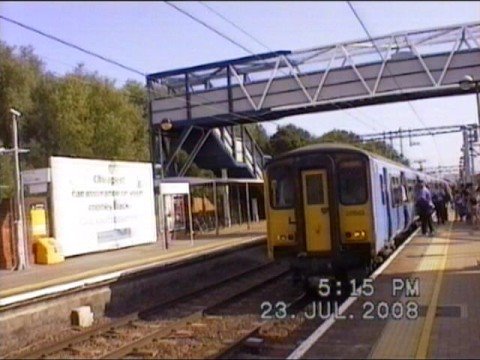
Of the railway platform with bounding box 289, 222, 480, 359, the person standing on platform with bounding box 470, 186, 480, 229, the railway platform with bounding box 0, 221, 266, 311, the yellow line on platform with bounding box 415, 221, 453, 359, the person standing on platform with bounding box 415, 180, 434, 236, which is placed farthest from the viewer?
the person standing on platform with bounding box 470, 186, 480, 229

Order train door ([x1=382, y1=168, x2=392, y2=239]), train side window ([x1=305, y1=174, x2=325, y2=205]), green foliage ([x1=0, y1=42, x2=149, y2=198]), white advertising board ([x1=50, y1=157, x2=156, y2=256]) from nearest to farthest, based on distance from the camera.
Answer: train side window ([x1=305, y1=174, x2=325, y2=205]) < train door ([x1=382, y1=168, x2=392, y2=239]) < white advertising board ([x1=50, y1=157, x2=156, y2=256]) < green foliage ([x1=0, y1=42, x2=149, y2=198])

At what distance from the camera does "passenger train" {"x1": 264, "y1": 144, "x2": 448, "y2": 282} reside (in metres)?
13.3

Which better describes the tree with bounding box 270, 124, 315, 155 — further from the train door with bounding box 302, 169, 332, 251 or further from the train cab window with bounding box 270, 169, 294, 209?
the train door with bounding box 302, 169, 332, 251

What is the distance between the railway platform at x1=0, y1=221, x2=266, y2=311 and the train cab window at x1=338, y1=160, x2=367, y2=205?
504cm

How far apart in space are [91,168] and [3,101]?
18.0m

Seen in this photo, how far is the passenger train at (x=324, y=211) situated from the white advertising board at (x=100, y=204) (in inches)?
357

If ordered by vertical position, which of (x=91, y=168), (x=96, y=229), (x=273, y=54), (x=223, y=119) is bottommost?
(x=96, y=229)

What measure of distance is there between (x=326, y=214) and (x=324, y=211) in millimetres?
70

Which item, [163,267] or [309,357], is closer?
[309,357]

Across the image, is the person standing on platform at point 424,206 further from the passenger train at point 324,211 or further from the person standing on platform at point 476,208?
the passenger train at point 324,211

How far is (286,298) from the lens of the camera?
1475 cm

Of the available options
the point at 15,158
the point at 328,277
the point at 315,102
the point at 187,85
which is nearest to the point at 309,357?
the point at 328,277

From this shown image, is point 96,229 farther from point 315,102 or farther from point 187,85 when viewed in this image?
point 187,85

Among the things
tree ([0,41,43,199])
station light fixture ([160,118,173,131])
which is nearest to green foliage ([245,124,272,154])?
station light fixture ([160,118,173,131])
